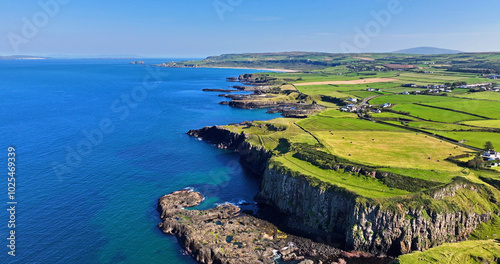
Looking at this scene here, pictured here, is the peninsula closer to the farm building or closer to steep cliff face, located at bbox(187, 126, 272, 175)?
the farm building

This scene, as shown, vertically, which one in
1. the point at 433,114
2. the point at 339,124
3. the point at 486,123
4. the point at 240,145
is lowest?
the point at 240,145

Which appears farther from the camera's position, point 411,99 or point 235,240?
point 411,99

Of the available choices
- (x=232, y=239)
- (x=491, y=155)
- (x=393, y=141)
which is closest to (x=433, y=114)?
(x=393, y=141)

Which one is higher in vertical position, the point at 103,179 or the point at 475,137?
the point at 475,137

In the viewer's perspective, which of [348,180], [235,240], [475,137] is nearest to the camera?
[235,240]

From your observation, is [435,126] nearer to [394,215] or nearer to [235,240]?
[394,215]

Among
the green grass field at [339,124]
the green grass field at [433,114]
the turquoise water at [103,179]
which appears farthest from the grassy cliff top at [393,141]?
the turquoise water at [103,179]

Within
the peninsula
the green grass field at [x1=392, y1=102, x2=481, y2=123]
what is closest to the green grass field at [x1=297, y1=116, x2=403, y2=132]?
the peninsula
